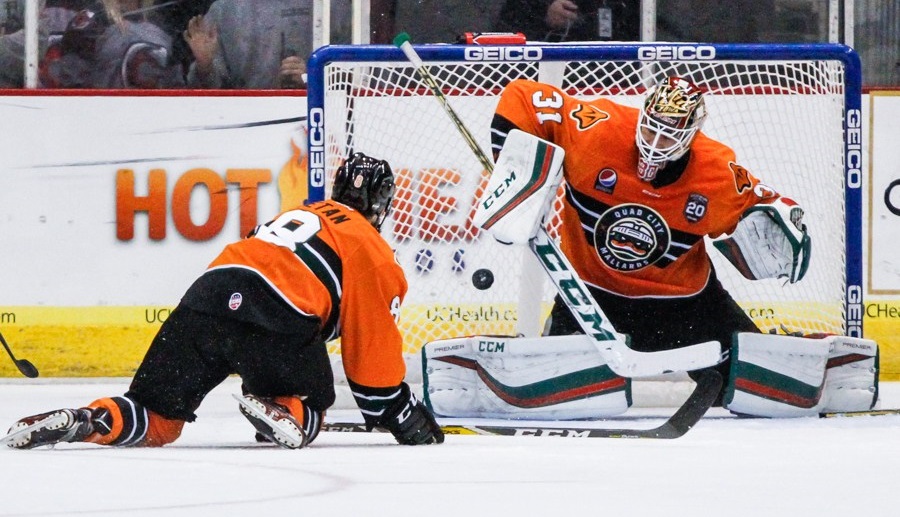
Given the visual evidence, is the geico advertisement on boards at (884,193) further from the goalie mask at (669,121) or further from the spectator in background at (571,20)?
the goalie mask at (669,121)

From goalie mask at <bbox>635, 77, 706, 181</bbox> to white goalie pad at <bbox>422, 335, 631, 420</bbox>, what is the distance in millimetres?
541

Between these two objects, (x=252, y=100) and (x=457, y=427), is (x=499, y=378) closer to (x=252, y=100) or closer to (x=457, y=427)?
(x=457, y=427)

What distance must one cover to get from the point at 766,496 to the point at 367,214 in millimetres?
1434

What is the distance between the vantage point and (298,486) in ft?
7.55

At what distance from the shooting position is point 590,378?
4.07 m

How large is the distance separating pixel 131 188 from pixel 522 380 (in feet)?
6.17

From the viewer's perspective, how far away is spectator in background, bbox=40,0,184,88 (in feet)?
17.9

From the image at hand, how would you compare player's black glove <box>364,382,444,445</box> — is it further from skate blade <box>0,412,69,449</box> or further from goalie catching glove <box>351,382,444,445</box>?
skate blade <box>0,412,69,449</box>

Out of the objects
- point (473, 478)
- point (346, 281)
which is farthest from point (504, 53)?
point (473, 478)

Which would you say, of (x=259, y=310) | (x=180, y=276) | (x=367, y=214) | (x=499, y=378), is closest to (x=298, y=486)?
(x=259, y=310)

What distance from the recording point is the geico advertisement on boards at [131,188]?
17.3ft

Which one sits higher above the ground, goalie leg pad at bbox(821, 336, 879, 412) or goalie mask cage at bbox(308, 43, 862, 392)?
goalie mask cage at bbox(308, 43, 862, 392)

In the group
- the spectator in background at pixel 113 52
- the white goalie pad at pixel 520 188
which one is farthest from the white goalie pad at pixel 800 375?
the spectator in background at pixel 113 52

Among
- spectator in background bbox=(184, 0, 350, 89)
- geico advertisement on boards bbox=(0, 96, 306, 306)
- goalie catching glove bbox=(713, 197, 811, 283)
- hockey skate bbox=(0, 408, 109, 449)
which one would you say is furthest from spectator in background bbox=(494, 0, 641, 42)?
hockey skate bbox=(0, 408, 109, 449)
